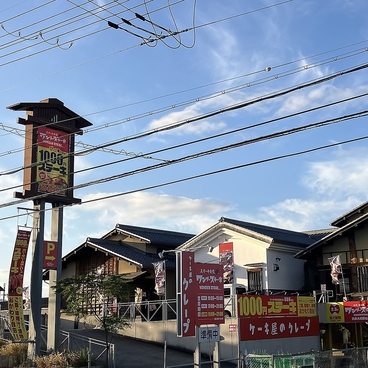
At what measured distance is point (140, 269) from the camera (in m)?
35.2

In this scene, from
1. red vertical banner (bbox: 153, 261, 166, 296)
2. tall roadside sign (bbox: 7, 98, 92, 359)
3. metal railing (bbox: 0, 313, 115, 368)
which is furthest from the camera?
red vertical banner (bbox: 153, 261, 166, 296)

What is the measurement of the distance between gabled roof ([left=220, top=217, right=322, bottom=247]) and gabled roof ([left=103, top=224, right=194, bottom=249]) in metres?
6.25

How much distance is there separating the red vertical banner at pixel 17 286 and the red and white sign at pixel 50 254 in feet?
3.45

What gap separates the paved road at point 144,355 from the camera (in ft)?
75.0

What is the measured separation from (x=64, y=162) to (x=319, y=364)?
1591 centimetres

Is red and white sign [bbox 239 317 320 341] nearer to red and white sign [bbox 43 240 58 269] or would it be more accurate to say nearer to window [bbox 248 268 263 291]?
window [bbox 248 268 263 291]

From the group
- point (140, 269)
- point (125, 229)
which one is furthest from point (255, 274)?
point (125, 229)

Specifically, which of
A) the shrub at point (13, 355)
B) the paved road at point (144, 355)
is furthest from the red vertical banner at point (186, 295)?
the shrub at point (13, 355)

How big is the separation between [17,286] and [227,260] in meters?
13.7

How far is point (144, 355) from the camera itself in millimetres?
24438

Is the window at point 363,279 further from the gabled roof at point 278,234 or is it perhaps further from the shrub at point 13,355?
the shrub at point 13,355

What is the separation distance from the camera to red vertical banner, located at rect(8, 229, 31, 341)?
80.8 ft

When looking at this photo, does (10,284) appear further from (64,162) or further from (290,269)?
(290,269)

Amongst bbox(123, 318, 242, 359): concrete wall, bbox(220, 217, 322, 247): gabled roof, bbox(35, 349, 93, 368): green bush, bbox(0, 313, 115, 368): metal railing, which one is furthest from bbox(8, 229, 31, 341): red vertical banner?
bbox(220, 217, 322, 247): gabled roof
